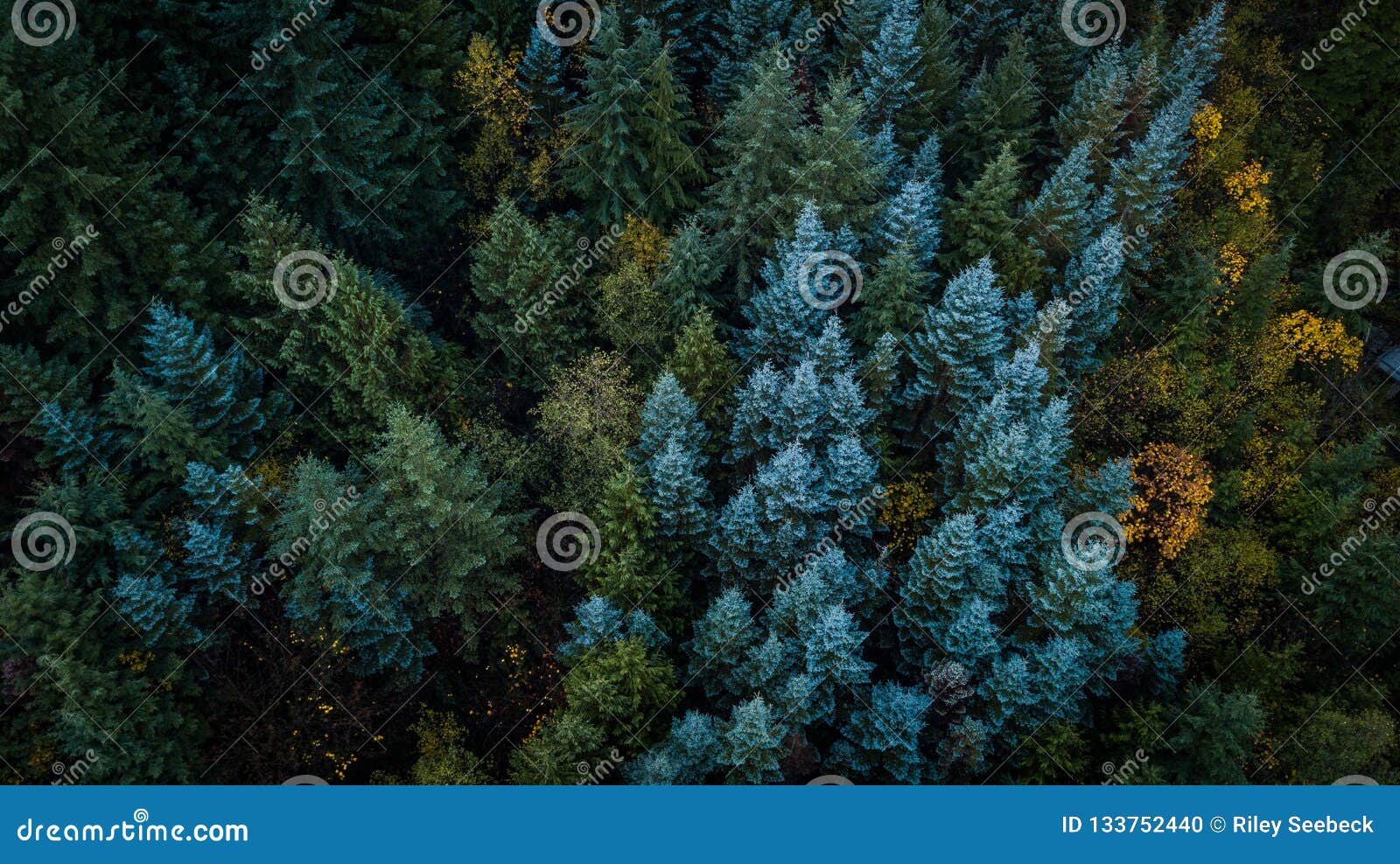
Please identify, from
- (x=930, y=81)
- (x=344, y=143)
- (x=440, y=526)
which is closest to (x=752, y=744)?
(x=440, y=526)

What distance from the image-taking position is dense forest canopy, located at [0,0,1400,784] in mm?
28719

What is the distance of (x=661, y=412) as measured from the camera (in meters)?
32.0

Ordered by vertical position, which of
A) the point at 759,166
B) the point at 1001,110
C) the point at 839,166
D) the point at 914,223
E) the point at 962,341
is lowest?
the point at 759,166

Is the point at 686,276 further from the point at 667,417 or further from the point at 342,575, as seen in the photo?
the point at 342,575

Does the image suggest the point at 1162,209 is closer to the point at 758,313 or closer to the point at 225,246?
the point at 758,313

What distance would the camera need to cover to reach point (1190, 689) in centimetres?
3359

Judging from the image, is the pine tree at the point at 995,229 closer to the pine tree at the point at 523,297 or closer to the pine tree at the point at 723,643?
the pine tree at the point at 523,297

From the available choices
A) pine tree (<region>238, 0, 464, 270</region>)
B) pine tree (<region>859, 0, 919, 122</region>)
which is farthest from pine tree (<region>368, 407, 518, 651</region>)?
pine tree (<region>859, 0, 919, 122</region>)

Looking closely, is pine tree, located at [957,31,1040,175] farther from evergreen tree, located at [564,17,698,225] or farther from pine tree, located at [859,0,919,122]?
evergreen tree, located at [564,17,698,225]

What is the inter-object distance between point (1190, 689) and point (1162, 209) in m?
19.9

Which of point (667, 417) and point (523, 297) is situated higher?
point (667, 417)

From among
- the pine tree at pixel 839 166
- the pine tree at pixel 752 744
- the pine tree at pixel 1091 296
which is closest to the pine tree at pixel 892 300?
the pine tree at pixel 839 166
